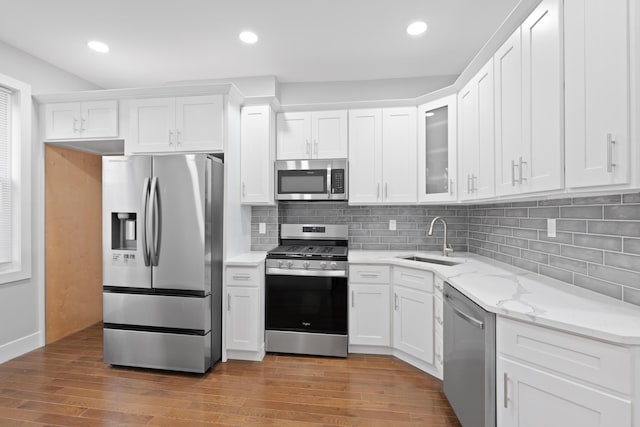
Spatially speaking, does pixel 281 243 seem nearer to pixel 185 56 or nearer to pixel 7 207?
pixel 185 56

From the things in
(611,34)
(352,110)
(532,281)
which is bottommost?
(532,281)

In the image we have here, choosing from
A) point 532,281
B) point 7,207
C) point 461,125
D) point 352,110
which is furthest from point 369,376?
point 7,207

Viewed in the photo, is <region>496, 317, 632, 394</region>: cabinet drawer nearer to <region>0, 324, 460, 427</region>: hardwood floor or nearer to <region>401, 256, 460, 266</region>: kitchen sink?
<region>0, 324, 460, 427</region>: hardwood floor

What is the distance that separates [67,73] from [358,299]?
4028mm

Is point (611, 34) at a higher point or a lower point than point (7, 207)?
higher

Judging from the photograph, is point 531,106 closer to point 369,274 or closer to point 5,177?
point 369,274

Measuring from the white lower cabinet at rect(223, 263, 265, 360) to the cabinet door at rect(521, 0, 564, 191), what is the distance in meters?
2.29

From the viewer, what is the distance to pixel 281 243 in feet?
11.8

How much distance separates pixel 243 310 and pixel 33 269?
7.26ft

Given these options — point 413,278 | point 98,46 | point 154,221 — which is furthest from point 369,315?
point 98,46

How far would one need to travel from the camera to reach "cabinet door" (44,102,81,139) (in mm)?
3141

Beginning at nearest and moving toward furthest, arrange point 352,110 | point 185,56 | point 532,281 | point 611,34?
1. point 611,34
2. point 532,281
3. point 185,56
4. point 352,110

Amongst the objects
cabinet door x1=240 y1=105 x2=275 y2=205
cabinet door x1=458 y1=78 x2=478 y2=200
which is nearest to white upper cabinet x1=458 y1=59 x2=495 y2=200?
cabinet door x1=458 y1=78 x2=478 y2=200

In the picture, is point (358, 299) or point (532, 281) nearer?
point (532, 281)
